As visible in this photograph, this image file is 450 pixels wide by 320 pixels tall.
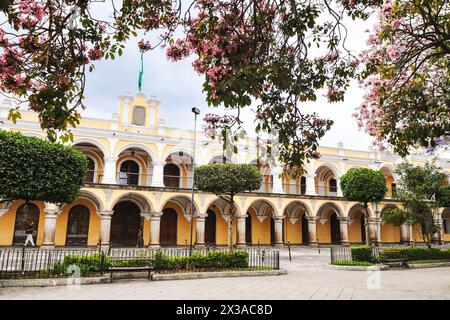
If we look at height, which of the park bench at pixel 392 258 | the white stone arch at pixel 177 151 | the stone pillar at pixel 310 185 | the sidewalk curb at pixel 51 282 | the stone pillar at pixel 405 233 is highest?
the white stone arch at pixel 177 151

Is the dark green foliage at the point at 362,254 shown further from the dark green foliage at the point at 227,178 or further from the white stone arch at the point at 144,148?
the white stone arch at the point at 144,148

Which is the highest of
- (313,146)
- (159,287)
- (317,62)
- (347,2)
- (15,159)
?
(347,2)

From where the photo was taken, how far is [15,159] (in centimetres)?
1121

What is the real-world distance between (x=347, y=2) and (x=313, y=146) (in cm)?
301

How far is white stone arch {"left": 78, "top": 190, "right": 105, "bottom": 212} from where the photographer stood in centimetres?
1977

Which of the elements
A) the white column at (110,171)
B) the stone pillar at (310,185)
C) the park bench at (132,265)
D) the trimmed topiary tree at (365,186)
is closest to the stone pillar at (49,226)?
the white column at (110,171)

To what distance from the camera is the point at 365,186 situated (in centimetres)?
1688

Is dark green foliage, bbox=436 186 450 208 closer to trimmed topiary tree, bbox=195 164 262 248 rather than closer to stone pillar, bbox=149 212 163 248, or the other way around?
trimmed topiary tree, bbox=195 164 262 248

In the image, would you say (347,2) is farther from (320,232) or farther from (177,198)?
(320,232)

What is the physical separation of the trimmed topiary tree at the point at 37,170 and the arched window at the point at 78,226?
33.1 feet

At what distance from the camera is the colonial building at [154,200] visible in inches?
792
